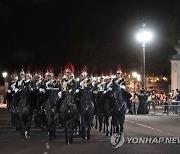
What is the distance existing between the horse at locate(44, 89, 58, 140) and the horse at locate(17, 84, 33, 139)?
0.83 metres

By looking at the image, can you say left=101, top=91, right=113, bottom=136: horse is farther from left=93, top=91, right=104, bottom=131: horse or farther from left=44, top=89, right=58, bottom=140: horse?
left=44, top=89, right=58, bottom=140: horse

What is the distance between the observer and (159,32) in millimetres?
58969

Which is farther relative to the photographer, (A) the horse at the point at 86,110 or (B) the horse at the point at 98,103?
(B) the horse at the point at 98,103

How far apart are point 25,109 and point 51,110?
1325 millimetres

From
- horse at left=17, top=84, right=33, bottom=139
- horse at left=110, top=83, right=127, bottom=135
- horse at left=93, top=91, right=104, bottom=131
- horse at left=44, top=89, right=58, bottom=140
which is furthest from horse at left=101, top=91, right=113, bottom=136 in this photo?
horse at left=17, top=84, right=33, bottom=139

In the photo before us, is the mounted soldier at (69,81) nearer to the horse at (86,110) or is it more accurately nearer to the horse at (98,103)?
the horse at (86,110)

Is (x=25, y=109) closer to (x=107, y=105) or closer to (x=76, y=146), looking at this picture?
(x=107, y=105)

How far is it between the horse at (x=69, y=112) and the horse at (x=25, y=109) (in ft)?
8.21

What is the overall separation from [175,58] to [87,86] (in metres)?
35.7

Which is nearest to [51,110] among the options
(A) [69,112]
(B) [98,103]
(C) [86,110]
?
(C) [86,110]

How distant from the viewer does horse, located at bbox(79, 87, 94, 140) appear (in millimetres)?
22203

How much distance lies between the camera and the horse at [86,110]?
72.8 ft

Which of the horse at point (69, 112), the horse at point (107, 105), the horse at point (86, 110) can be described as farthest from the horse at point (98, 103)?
the horse at point (69, 112)

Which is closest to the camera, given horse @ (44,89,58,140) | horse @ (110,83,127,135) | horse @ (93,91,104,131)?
horse @ (44,89,58,140)
